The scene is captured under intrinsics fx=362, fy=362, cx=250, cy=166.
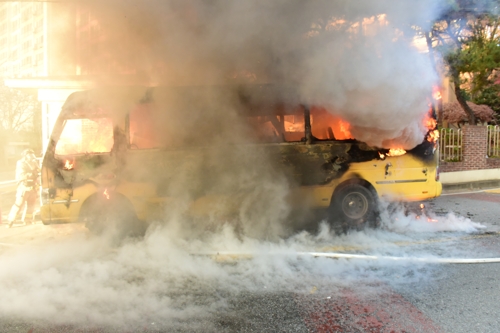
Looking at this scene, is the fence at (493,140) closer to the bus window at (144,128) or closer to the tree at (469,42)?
the tree at (469,42)

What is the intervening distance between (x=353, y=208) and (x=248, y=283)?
106 inches

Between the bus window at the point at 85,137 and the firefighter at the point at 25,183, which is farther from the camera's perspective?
the firefighter at the point at 25,183

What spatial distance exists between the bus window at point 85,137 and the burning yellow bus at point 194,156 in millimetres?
14

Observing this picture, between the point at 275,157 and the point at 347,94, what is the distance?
140 centimetres

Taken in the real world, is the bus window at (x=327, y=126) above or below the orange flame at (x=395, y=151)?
above

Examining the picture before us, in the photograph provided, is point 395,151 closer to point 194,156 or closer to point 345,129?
point 345,129

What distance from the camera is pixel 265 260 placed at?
432 centimetres

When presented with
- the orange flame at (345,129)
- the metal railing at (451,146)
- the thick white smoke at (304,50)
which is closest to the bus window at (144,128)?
the thick white smoke at (304,50)

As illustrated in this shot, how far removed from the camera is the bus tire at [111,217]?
5.28 meters

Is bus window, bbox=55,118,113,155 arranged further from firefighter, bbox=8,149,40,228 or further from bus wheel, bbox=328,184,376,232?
bus wheel, bbox=328,184,376,232

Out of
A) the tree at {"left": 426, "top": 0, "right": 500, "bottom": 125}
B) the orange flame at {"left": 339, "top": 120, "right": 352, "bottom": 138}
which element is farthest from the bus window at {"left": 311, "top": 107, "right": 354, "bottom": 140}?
the tree at {"left": 426, "top": 0, "right": 500, "bottom": 125}

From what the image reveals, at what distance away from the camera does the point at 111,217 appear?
533 centimetres

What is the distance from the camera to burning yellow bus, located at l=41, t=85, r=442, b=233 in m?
5.24

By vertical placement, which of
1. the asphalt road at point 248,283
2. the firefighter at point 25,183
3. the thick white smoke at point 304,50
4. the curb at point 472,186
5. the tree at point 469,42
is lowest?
the asphalt road at point 248,283
